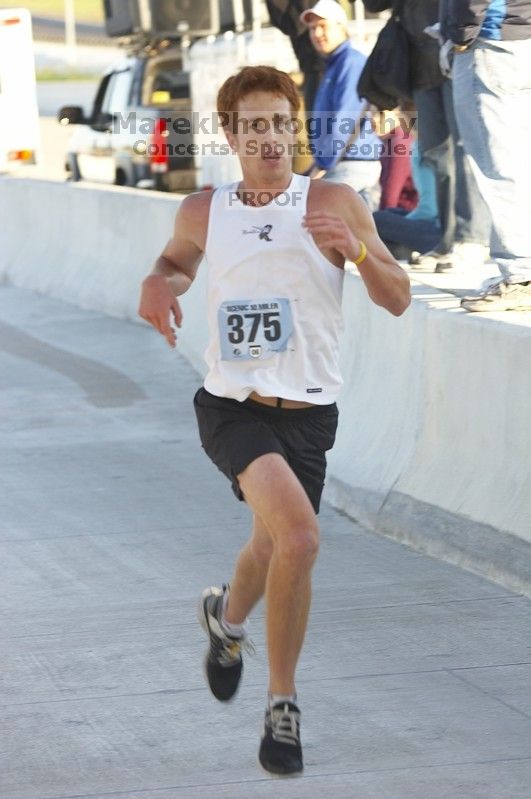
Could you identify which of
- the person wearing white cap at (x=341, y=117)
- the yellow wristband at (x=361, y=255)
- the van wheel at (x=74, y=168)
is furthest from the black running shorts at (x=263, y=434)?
the van wheel at (x=74, y=168)

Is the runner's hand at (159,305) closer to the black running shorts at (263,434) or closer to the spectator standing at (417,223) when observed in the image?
the black running shorts at (263,434)

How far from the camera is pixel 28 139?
24.1 metres

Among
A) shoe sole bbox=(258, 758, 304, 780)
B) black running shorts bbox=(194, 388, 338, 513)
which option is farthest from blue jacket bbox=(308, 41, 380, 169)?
shoe sole bbox=(258, 758, 304, 780)

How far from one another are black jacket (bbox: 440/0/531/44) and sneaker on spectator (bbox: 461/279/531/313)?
1218 mm

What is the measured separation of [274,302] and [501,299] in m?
2.58

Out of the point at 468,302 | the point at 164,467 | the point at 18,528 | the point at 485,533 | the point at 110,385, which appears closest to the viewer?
the point at 485,533

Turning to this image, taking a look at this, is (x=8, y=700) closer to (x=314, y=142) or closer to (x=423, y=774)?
(x=423, y=774)

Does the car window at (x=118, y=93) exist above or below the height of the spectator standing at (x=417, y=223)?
below

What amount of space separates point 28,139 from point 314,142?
14.1 metres

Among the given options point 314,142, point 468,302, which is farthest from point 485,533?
point 314,142

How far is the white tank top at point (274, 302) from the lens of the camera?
5109mm

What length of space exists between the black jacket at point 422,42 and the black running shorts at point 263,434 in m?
4.68

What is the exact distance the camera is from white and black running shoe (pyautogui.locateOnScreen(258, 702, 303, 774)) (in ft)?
15.3
